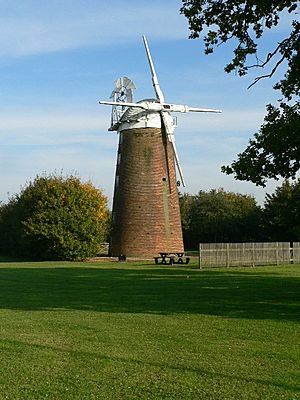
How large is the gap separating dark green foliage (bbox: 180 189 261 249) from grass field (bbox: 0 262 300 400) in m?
45.5

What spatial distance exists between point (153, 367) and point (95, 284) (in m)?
14.9

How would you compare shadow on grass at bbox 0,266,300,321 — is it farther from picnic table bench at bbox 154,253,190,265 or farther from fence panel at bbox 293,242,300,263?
fence panel at bbox 293,242,300,263

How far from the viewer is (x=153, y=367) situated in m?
8.22

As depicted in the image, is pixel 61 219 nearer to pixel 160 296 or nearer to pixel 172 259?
pixel 172 259

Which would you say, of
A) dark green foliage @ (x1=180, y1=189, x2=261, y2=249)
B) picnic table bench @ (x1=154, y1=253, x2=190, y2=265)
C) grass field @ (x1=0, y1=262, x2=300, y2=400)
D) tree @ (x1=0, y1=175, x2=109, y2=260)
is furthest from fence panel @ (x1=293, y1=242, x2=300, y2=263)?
grass field @ (x1=0, y1=262, x2=300, y2=400)

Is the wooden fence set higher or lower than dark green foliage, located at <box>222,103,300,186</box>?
lower

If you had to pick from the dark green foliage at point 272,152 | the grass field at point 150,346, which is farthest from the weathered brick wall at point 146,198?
the dark green foliage at point 272,152

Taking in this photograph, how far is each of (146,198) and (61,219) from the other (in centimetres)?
690

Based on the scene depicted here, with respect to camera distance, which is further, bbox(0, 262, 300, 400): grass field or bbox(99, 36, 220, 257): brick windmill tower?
bbox(99, 36, 220, 257): brick windmill tower

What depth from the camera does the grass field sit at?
7.16m

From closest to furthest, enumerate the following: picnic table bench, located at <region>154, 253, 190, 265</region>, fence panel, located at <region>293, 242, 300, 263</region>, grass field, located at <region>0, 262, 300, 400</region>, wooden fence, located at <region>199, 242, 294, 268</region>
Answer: grass field, located at <region>0, 262, 300, 400</region>, wooden fence, located at <region>199, 242, 294, 268</region>, picnic table bench, located at <region>154, 253, 190, 265</region>, fence panel, located at <region>293, 242, 300, 263</region>

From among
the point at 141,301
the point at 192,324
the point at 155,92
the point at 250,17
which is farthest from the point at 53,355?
the point at 155,92

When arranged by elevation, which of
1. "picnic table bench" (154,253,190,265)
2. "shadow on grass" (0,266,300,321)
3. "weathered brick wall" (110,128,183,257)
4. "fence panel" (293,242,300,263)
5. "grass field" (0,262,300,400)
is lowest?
"grass field" (0,262,300,400)

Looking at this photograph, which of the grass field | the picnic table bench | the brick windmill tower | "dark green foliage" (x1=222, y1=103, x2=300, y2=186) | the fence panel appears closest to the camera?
the grass field
